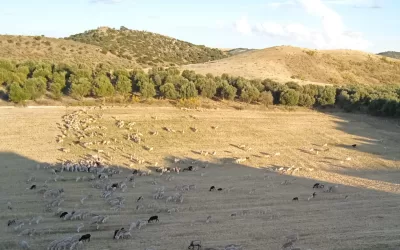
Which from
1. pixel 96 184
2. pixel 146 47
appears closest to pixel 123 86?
pixel 96 184

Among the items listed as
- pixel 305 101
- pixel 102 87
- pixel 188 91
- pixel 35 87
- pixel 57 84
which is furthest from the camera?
pixel 305 101

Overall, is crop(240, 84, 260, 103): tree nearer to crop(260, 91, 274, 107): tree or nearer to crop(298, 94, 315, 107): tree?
crop(260, 91, 274, 107): tree

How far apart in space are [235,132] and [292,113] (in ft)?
28.6

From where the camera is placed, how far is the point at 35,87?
39.7 m

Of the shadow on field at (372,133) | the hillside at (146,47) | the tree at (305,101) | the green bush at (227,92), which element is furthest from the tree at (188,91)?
the hillside at (146,47)

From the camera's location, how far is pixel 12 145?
30.4m

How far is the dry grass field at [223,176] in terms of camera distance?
16.8 meters

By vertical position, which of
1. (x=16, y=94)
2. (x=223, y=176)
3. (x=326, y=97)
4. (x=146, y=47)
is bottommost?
(x=223, y=176)

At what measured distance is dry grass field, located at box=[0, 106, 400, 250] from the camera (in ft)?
55.1

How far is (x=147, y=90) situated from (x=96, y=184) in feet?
64.5

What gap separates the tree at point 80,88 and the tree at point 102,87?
1.65ft

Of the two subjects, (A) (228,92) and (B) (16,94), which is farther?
(A) (228,92)

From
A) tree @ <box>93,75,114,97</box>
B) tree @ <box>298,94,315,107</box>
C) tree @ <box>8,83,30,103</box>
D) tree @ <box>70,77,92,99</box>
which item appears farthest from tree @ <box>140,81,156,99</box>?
tree @ <box>298,94,315,107</box>

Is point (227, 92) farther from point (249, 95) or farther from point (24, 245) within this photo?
point (24, 245)
